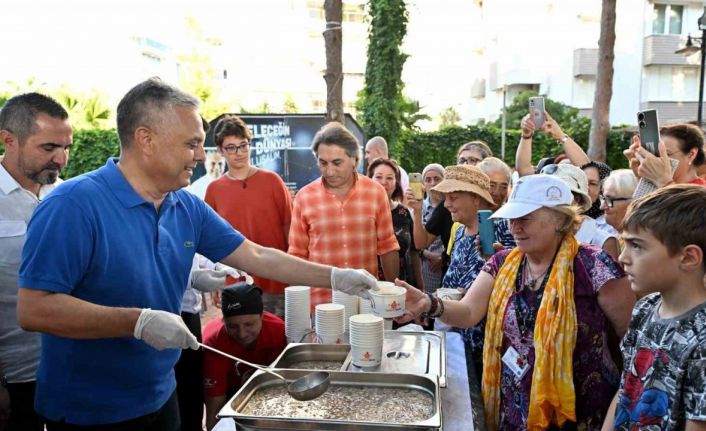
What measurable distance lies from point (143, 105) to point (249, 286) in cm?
129

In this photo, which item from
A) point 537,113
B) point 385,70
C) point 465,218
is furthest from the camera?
point 385,70

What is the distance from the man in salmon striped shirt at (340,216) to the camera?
3.17m

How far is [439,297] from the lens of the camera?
2.31 meters

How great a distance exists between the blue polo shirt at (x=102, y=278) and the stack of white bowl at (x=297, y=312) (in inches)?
26.1

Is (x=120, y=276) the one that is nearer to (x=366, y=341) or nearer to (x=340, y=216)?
(x=366, y=341)

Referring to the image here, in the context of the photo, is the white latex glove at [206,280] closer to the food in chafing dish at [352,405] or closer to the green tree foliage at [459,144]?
→ the food in chafing dish at [352,405]

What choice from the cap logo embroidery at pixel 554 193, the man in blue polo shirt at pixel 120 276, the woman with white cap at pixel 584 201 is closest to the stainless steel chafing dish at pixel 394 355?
the man in blue polo shirt at pixel 120 276

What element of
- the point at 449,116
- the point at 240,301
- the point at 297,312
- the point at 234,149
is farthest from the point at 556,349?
the point at 449,116

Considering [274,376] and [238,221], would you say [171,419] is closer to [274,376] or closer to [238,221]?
[274,376]

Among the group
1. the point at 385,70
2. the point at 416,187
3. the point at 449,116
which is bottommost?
the point at 416,187

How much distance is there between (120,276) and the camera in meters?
1.57

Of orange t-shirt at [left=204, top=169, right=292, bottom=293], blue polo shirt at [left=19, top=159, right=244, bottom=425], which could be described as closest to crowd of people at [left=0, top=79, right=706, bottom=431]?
blue polo shirt at [left=19, top=159, right=244, bottom=425]

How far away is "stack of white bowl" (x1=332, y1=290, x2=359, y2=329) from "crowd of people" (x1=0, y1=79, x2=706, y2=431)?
24cm

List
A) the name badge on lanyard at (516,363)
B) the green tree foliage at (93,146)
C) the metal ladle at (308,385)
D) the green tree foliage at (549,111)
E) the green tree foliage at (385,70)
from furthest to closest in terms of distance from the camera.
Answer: the green tree foliage at (549,111) < the green tree foliage at (385,70) < the green tree foliage at (93,146) < the name badge on lanyard at (516,363) < the metal ladle at (308,385)
